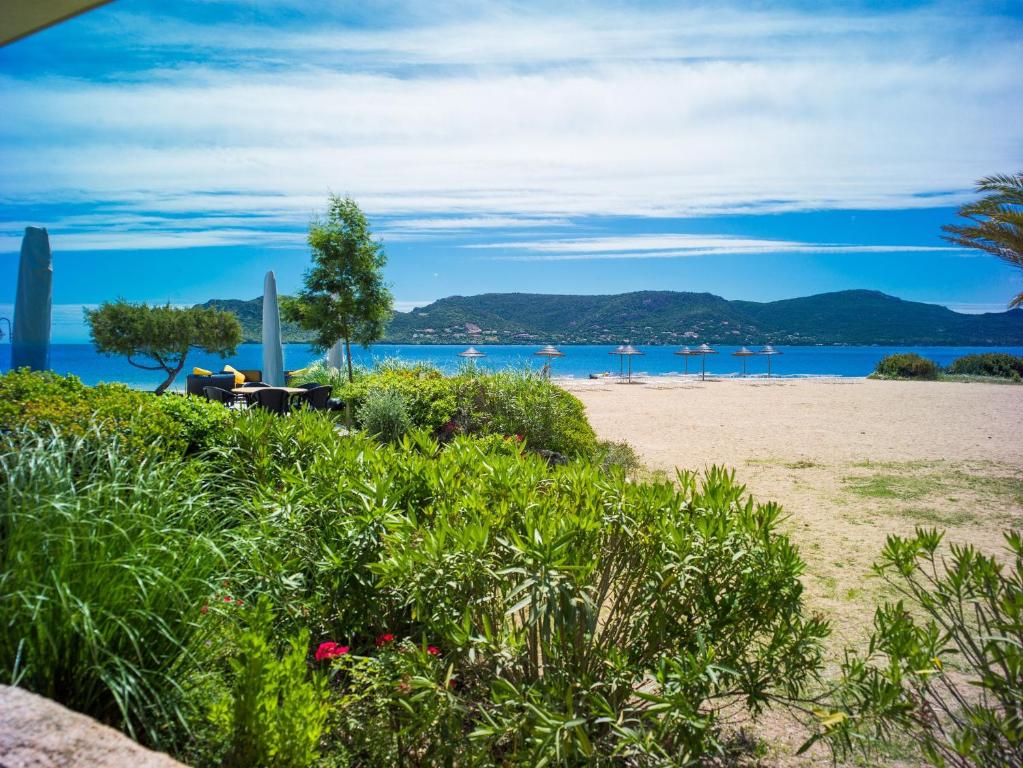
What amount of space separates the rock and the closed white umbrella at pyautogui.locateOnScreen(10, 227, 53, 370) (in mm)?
10803

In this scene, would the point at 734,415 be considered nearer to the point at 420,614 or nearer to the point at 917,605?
the point at 917,605

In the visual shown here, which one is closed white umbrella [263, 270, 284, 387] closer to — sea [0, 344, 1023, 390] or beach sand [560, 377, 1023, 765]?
beach sand [560, 377, 1023, 765]

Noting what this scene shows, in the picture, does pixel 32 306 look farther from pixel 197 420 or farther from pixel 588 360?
pixel 588 360

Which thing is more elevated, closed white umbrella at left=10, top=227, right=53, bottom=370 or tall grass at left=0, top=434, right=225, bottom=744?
closed white umbrella at left=10, top=227, right=53, bottom=370

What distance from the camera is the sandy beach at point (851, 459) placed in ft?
20.6

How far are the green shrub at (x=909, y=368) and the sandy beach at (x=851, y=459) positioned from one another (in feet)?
29.6

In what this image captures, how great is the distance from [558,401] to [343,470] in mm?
6585

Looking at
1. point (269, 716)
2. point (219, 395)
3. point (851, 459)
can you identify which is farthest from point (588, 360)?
point (269, 716)

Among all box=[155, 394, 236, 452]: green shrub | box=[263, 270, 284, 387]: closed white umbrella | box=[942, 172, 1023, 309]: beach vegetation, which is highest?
box=[942, 172, 1023, 309]: beach vegetation

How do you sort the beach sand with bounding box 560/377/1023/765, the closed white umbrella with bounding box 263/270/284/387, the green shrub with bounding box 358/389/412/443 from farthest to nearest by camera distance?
the closed white umbrella with bounding box 263/270/284/387 → the green shrub with bounding box 358/389/412/443 → the beach sand with bounding box 560/377/1023/765

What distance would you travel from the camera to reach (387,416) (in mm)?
9750

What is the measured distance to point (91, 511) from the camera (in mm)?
2395

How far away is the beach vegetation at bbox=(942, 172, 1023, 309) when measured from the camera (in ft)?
34.6

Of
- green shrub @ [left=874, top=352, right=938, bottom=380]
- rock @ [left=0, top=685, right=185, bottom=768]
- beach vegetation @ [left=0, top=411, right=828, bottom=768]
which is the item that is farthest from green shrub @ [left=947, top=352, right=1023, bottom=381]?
rock @ [left=0, top=685, right=185, bottom=768]
